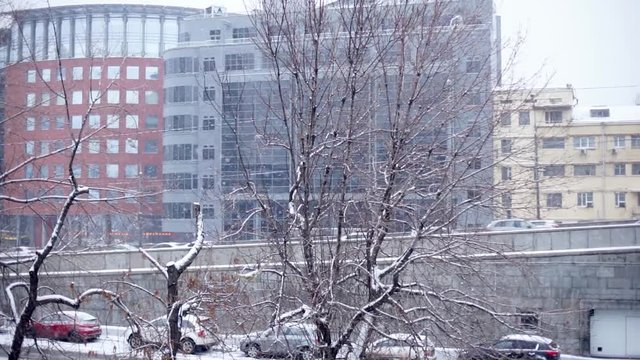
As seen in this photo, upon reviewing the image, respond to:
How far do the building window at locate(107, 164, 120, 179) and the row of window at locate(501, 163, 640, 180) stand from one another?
16.6 ft

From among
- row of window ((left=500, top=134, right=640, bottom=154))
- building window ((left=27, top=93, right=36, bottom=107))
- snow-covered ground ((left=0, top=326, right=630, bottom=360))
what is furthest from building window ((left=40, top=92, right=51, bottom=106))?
row of window ((left=500, top=134, right=640, bottom=154))

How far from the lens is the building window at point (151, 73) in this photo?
49.1ft

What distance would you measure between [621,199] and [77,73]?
12191mm

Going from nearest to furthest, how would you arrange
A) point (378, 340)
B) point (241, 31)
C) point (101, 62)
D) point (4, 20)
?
point (378, 340) < point (4, 20) < point (101, 62) < point (241, 31)

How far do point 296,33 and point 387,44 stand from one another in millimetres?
916

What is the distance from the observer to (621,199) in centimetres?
1548

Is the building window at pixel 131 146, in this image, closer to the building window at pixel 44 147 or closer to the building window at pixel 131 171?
the building window at pixel 131 171

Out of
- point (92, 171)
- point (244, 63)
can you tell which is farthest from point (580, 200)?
point (92, 171)

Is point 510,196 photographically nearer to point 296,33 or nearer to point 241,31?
point 296,33

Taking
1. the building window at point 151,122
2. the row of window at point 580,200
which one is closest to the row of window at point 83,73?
the building window at point 151,122

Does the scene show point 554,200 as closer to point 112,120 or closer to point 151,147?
point 112,120

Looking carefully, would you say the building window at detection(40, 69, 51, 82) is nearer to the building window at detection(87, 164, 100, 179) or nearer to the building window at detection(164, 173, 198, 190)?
the building window at detection(87, 164, 100, 179)

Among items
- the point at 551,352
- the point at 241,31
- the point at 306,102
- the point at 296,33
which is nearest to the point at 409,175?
the point at 306,102

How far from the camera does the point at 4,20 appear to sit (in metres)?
7.36
